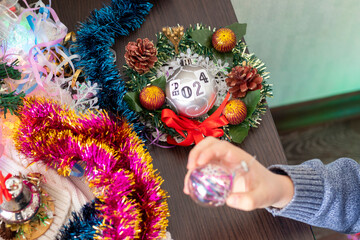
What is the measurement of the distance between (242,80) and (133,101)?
0.22m

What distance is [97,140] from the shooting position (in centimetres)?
60

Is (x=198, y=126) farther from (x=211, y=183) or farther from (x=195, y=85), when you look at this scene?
(x=211, y=183)

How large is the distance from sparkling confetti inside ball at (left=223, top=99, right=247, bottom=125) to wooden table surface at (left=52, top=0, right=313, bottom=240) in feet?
0.22

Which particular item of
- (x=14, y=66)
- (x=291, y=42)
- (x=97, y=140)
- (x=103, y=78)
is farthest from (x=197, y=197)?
(x=291, y=42)

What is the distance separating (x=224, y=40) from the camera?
0.70 meters

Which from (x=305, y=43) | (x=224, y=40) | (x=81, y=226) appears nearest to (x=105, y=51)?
(x=224, y=40)

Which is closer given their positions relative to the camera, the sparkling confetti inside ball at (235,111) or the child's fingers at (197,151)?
the child's fingers at (197,151)

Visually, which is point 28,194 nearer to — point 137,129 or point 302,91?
point 137,129

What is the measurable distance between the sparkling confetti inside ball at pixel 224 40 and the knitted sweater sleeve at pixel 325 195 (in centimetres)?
27

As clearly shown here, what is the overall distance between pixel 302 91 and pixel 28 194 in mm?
1229

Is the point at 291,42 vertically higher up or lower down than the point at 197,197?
lower down

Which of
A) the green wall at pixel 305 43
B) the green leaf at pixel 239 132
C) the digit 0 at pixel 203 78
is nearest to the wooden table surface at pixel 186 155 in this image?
the green leaf at pixel 239 132

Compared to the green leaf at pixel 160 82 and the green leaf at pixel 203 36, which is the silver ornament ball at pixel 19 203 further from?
the green leaf at pixel 203 36

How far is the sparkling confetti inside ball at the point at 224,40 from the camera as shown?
2.28 ft
